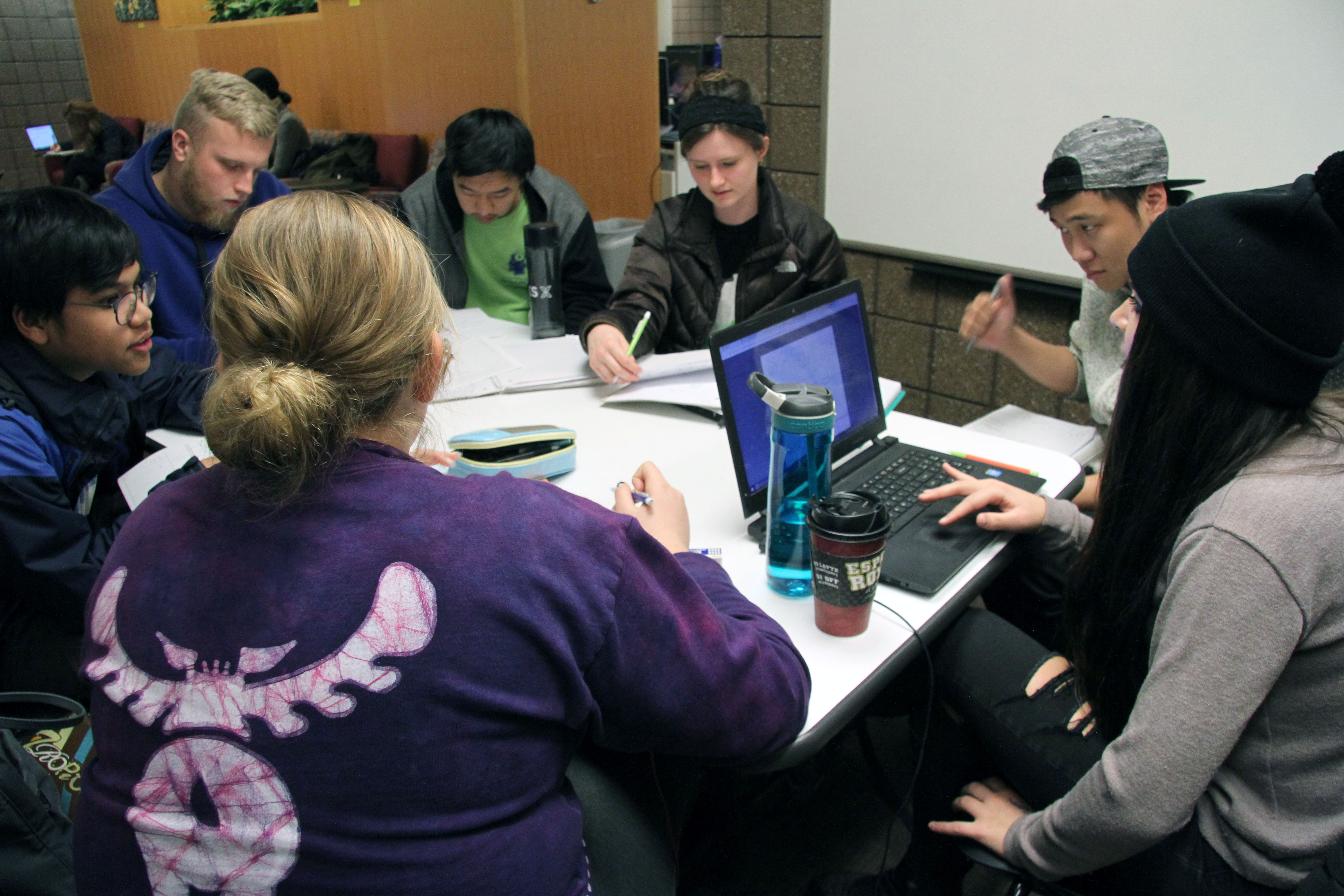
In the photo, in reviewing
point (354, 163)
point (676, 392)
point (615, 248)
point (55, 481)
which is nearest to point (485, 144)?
point (615, 248)

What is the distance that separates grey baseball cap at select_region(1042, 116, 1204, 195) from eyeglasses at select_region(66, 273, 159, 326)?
164 centimetres

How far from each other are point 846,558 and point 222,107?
1977 mm

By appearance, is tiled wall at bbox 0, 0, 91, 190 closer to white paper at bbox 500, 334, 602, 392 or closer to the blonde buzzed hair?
the blonde buzzed hair

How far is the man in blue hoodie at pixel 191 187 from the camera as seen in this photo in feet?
7.02

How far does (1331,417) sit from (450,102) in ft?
12.2

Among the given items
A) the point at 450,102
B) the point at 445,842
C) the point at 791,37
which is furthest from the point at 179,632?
the point at 450,102

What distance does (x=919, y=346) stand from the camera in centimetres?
294

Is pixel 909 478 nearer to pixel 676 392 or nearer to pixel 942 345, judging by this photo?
pixel 676 392

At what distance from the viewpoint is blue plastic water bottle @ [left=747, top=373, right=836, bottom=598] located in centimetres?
109

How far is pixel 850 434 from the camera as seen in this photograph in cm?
141

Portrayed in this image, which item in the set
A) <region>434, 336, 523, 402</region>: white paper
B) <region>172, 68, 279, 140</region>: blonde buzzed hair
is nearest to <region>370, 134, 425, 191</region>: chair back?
<region>172, 68, 279, 140</region>: blonde buzzed hair

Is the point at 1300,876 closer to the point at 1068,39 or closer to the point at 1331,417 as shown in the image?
the point at 1331,417

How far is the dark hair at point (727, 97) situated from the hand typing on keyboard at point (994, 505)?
1050 mm

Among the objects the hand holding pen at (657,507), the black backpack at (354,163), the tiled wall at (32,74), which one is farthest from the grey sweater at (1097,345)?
the tiled wall at (32,74)
